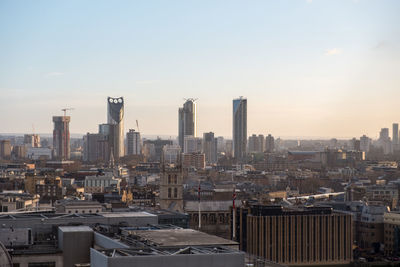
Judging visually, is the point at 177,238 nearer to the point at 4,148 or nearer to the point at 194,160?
the point at 194,160

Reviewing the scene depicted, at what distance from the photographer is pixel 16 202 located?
54.8m

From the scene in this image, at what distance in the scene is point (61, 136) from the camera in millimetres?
178625

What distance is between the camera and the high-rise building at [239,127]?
18550cm

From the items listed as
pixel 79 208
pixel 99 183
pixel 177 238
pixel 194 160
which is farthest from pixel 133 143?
pixel 177 238

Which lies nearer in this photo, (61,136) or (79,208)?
(79,208)

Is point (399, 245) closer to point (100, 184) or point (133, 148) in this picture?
point (100, 184)

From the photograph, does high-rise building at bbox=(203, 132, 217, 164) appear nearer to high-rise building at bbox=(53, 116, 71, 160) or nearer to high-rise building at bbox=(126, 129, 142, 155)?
high-rise building at bbox=(126, 129, 142, 155)

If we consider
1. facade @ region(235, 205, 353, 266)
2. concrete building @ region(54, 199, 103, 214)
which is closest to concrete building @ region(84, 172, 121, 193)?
facade @ region(235, 205, 353, 266)

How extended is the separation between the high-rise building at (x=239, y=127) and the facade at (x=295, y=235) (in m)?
137

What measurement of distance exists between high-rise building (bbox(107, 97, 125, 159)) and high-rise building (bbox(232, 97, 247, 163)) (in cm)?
2249

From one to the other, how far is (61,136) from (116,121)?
35.4ft

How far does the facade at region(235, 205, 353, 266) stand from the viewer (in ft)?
148

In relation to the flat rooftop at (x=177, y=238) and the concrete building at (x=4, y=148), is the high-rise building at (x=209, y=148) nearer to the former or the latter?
the concrete building at (x=4, y=148)

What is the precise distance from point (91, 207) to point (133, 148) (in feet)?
478
